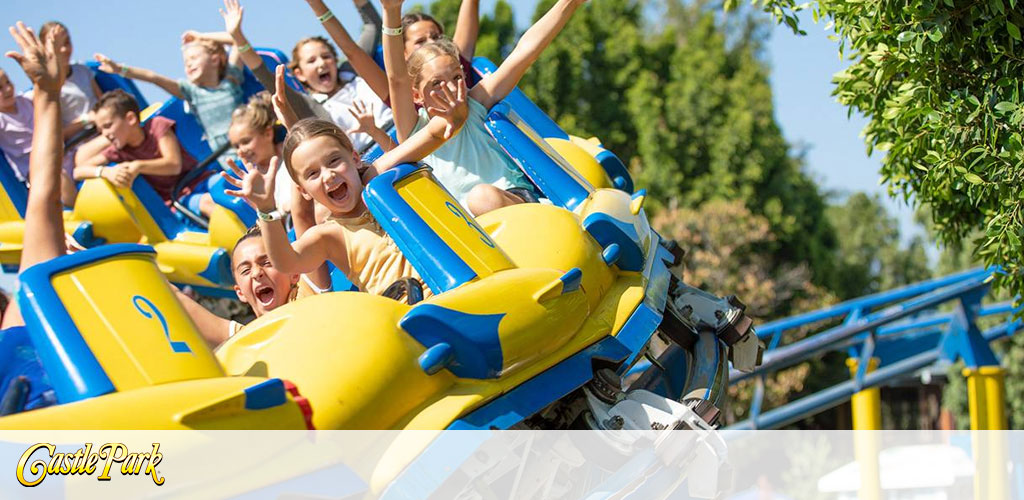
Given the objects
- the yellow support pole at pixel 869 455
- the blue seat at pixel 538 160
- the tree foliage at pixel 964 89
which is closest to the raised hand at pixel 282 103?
the blue seat at pixel 538 160

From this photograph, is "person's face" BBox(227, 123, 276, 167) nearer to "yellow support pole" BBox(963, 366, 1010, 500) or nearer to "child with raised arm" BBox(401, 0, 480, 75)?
"child with raised arm" BBox(401, 0, 480, 75)

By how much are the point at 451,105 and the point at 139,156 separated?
274 centimetres

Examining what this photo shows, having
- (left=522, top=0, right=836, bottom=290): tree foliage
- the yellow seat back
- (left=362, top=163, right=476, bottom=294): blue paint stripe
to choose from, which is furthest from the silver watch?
(left=522, top=0, right=836, bottom=290): tree foliage

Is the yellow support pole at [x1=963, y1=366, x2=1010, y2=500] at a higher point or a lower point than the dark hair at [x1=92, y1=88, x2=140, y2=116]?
lower

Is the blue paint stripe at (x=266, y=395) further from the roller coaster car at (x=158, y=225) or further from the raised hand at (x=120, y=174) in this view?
the raised hand at (x=120, y=174)

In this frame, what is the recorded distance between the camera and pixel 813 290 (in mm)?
18594

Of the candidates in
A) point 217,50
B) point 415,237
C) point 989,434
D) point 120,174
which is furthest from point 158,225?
point 989,434

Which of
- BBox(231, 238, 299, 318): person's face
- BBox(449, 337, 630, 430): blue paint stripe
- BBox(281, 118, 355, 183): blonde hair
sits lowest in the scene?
BBox(449, 337, 630, 430): blue paint stripe

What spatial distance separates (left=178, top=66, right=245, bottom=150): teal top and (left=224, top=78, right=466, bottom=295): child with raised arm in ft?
7.27

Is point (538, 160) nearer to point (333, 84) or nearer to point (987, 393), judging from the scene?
point (333, 84)

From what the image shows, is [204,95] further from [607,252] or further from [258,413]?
[258,413]

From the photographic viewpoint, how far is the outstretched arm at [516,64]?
3.64m

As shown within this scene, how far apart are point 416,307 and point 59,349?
0.67m

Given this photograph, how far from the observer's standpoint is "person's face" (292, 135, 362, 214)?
9.29 feet
